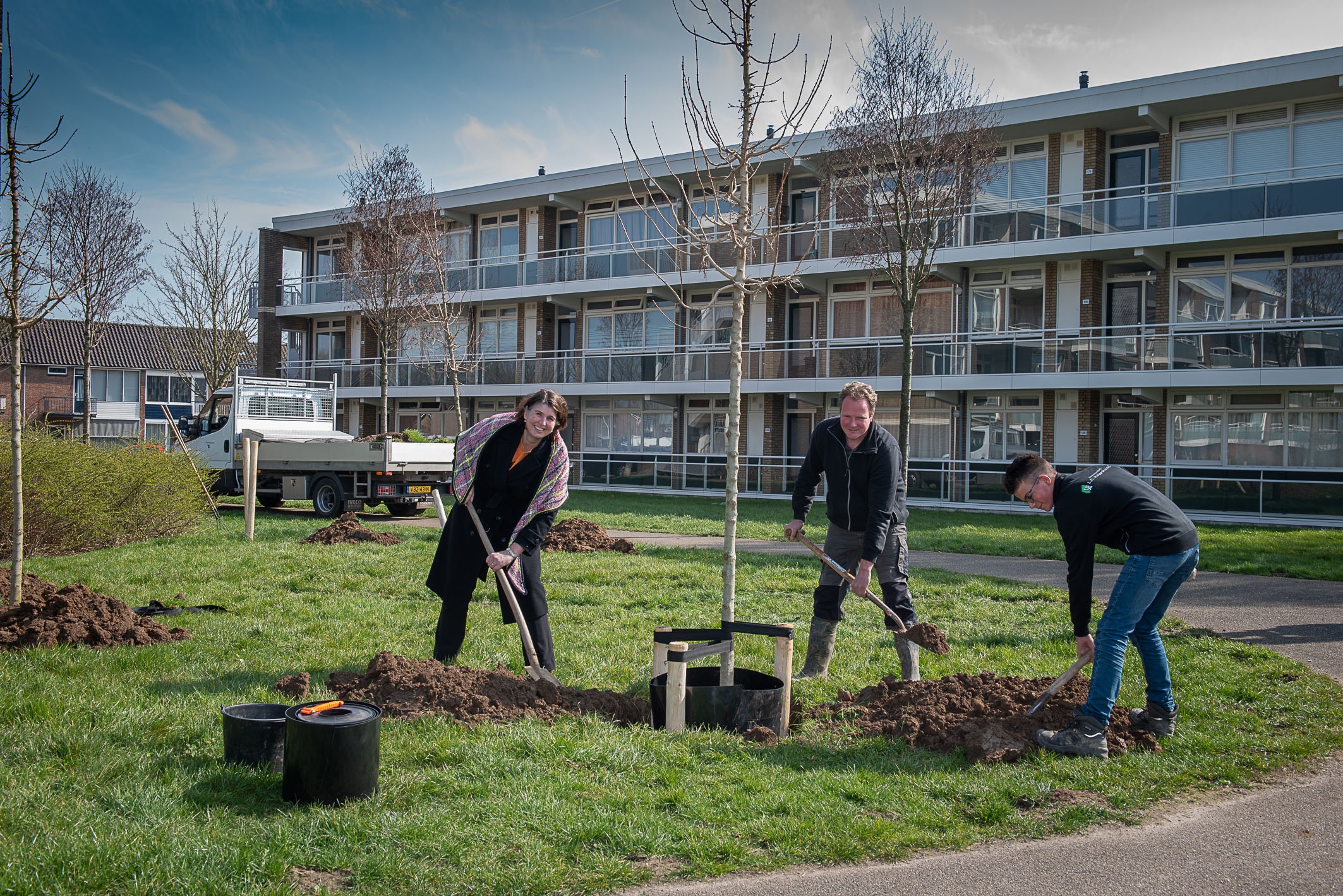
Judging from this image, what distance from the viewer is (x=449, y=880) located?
337 centimetres

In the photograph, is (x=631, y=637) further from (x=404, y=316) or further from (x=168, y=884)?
(x=404, y=316)

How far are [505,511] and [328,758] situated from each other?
2373mm

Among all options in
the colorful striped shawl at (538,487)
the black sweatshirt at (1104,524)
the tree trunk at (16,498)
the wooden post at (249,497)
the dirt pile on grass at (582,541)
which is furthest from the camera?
the wooden post at (249,497)

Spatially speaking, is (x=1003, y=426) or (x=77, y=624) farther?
(x=1003, y=426)

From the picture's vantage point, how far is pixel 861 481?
6.14 metres

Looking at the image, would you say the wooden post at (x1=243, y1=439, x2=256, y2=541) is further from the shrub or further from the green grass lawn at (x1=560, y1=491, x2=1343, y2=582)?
the green grass lawn at (x1=560, y1=491, x2=1343, y2=582)

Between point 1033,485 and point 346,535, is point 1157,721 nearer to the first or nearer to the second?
point 1033,485

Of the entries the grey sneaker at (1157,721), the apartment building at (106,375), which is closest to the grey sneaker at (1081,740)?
the grey sneaker at (1157,721)

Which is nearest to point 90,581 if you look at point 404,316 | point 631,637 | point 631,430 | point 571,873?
point 631,637

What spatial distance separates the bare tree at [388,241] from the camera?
23.7 m

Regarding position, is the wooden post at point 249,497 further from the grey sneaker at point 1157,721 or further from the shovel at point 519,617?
the grey sneaker at point 1157,721

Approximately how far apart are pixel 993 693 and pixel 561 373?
2617 centimetres

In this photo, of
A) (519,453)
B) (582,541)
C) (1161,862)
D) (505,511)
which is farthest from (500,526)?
(582,541)

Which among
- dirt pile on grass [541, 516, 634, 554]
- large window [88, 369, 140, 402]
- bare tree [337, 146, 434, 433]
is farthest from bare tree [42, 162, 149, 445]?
large window [88, 369, 140, 402]
